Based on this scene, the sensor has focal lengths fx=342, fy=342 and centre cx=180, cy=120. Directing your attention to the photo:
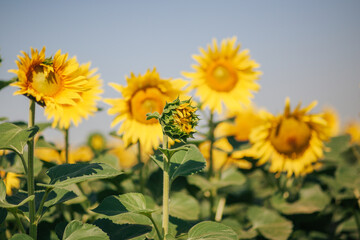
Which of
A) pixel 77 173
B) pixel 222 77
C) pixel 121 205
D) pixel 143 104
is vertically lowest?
pixel 121 205

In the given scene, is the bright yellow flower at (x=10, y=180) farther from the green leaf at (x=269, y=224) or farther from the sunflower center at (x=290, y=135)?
the sunflower center at (x=290, y=135)

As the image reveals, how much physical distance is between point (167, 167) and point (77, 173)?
0.98ft

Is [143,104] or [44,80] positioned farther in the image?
[143,104]

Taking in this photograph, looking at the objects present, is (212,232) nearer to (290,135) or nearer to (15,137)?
(15,137)

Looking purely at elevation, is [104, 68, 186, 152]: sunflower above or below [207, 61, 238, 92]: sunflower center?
below

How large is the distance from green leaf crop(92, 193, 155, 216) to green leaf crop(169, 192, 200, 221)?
0.47 meters

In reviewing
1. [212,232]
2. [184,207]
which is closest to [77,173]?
[212,232]

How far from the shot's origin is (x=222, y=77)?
2.65 meters

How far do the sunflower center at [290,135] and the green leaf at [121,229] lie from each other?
1494mm

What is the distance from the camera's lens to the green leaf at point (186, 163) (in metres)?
1.24

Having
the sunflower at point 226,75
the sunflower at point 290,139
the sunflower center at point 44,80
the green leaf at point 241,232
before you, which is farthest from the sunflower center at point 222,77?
the sunflower center at point 44,80

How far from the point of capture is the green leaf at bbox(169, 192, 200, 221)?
163 centimetres

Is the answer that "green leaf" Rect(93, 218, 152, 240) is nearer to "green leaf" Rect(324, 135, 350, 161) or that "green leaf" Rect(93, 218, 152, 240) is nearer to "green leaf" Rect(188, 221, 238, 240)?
"green leaf" Rect(188, 221, 238, 240)

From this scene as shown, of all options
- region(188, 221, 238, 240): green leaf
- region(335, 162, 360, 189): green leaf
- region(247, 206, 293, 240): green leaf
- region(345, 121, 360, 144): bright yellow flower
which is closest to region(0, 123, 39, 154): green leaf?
region(188, 221, 238, 240): green leaf
